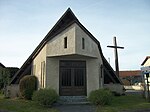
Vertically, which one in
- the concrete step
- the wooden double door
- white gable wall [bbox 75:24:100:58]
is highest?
white gable wall [bbox 75:24:100:58]

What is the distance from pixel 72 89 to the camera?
61.7 feet

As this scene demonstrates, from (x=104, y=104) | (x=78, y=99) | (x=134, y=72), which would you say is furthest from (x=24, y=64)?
(x=134, y=72)

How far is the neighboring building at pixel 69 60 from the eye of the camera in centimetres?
1778

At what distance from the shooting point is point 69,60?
19.3 m

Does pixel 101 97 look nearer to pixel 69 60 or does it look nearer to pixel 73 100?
pixel 73 100

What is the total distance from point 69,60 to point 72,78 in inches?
62.4

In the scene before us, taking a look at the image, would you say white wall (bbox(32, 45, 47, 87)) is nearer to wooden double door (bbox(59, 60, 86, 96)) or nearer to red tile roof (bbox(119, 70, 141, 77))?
wooden double door (bbox(59, 60, 86, 96))

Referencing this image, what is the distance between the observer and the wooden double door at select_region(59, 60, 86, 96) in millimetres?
18781

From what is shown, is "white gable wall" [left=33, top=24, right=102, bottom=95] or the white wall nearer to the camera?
"white gable wall" [left=33, top=24, right=102, bottom=95]

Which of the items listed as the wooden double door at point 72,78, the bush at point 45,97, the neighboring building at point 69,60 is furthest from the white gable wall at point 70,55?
the bush at point 45,97

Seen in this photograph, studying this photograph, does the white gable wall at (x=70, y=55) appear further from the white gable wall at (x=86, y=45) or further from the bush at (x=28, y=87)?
the bush at (x=28, y=87)

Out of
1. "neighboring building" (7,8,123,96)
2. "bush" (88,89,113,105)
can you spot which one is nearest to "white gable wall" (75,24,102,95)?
"neighboring building" (7,8,123,96)

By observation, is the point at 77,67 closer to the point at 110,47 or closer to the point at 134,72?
the point at 110,47

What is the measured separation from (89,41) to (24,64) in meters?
7.35
